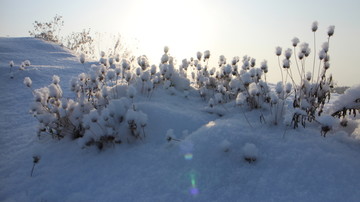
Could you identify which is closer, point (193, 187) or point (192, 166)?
point (193, 187)

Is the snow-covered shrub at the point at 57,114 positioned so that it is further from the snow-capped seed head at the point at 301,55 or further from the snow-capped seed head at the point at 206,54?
the snow-capped seed head at the point at 301,55

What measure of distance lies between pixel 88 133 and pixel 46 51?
5812mm

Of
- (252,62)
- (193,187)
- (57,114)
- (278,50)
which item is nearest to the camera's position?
(193,187)

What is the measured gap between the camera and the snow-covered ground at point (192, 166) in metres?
1.54

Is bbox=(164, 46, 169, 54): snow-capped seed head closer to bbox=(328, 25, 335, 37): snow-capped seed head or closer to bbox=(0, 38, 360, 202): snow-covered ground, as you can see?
bbox=(0, 38, 360, 202): snow-covered ground

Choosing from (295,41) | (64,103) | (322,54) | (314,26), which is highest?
(314,26)

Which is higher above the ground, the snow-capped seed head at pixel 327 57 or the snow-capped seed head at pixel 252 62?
the snow-capped seed head at pixel 327 57

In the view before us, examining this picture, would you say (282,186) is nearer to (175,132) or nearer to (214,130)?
(214,130)

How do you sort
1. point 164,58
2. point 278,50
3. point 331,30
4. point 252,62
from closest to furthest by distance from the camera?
1. point 331,30
2. point 278,50
3. point 252,62
4. point 164,58

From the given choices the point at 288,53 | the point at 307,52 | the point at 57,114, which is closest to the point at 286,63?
the point at 288,53

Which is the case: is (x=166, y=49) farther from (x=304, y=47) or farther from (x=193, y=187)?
(x=193, y=187)

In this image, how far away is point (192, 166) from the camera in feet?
5.84

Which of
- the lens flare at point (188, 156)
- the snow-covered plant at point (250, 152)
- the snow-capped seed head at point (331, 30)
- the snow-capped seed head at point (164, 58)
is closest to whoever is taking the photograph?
the snow-covered plant at point (250, 152)

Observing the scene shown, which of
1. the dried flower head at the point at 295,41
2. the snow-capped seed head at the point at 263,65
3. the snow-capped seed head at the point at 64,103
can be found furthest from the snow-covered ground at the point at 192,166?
the dried flower head at the point at 295,41
